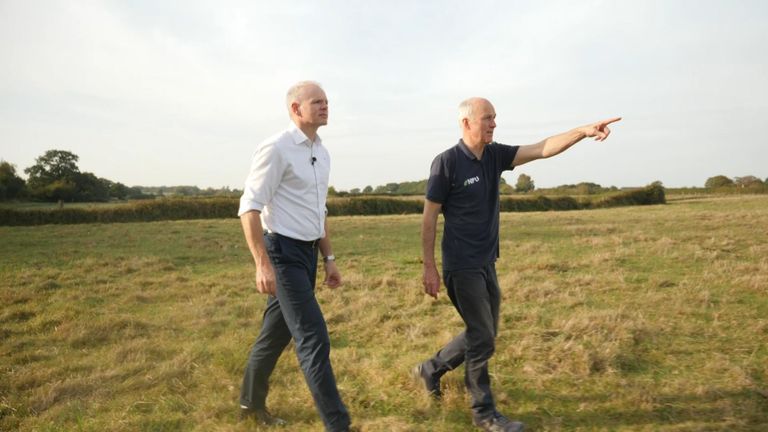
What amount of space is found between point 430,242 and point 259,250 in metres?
1.34

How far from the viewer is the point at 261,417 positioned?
3.75m

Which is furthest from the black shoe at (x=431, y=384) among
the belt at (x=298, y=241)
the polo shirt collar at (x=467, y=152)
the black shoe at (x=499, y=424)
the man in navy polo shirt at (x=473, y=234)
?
the polo shirt collar at (x=467, y=152)

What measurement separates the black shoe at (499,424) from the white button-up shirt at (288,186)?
1839mm

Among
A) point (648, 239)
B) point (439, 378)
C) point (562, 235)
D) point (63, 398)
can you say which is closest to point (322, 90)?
point (439, 378)

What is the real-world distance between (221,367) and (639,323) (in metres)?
4.75

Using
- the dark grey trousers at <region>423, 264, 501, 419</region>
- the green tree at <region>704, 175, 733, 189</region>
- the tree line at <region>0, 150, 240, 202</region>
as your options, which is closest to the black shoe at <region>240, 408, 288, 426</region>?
the dark grey trousers at <region>423, 264, 501, 419</region>

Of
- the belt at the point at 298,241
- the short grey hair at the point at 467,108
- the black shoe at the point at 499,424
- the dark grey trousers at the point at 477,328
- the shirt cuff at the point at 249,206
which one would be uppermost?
the short grey hair at the point at 467,108

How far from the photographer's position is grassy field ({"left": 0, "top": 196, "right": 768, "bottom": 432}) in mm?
3846

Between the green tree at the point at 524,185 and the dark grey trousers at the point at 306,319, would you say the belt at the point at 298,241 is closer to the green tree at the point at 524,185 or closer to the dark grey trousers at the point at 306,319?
the dark grey trousers at the point at 306,319

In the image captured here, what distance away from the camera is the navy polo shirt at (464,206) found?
3.62 m

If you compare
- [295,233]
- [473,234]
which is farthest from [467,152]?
[295,233]

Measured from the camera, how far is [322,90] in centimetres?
340

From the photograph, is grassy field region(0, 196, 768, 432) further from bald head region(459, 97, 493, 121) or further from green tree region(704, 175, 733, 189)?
green tree region(704, 175, 733, 189)

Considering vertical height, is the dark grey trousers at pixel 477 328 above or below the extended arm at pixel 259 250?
below
